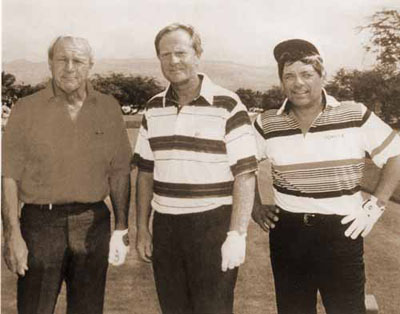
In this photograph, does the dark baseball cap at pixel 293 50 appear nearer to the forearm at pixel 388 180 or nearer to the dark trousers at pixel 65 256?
the forearm at pixel 388 180

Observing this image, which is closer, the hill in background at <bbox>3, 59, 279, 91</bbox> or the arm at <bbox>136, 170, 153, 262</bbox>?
Answer: the arm at <bbox>136, 170, 153, 262</bbox>

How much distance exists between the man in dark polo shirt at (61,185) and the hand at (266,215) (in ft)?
1.31

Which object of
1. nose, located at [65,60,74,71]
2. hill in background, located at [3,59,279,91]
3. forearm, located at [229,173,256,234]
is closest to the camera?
forearm, located at [229,173,256,234]

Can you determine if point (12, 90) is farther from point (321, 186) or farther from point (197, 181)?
point (321, 186)

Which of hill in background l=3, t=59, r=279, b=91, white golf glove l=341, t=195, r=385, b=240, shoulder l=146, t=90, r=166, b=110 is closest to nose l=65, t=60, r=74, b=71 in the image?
hill in background l=3, t=59, r=279, b=91

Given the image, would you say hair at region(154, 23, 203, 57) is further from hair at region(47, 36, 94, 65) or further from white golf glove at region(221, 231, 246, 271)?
white golf glove at region(221, 231, 246, 271)

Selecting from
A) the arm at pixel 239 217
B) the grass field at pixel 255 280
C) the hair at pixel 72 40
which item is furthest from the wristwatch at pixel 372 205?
the hair at pixel 72 40

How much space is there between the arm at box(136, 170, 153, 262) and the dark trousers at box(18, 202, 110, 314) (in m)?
0.10

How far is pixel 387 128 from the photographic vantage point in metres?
1.36

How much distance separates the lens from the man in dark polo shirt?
1.40m

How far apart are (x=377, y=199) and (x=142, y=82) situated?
781 millimetres

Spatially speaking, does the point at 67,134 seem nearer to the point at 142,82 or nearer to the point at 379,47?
the point at 142,82

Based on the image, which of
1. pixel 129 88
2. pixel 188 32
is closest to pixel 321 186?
pixel 188 32

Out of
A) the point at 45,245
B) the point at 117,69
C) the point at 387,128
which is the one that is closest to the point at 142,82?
the point at 117,69
